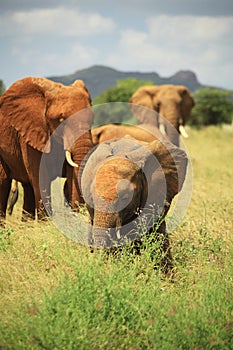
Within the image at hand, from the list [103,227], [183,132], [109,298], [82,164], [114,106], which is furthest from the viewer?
[114,106]

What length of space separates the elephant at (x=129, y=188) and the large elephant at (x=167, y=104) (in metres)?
10.8

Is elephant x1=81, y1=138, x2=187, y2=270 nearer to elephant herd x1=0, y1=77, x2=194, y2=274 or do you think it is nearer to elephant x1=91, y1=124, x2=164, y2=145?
elephant herd x1=0, y1=77, x2=194, y2=274

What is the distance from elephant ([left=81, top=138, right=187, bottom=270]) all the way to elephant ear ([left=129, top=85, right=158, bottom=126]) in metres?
12.2

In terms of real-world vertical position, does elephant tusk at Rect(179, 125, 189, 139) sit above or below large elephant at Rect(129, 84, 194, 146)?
below

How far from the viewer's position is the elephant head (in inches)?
218

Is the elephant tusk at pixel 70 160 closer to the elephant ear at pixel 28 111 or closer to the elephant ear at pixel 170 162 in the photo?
the elephant ear at pixel 28 111

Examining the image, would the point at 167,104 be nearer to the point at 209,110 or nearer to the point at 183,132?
the point at 183,132

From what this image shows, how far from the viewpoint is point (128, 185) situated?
18.5ft

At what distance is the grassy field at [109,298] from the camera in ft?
14.5

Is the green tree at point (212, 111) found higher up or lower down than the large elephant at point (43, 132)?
lower down

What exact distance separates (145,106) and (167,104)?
110 centimetres

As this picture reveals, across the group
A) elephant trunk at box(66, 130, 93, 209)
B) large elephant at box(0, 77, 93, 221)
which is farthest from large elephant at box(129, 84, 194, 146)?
elephant trunk at box(66, 130, 93, 209)

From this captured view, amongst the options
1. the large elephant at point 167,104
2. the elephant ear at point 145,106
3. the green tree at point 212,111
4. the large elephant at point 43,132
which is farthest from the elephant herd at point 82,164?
the green tree at point 212,111

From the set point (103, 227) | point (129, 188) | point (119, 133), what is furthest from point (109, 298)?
point (119, 133)
